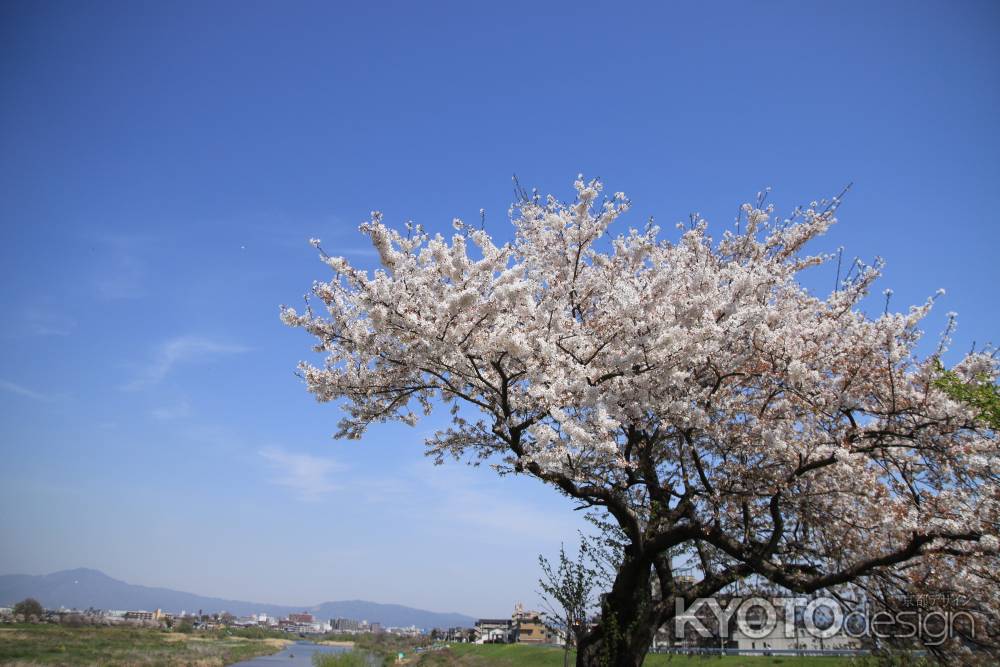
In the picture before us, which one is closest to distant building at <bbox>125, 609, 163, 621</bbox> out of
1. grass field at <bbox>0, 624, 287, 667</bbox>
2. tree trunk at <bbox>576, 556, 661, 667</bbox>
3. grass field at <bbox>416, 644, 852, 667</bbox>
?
grass field at <bbox>0, 624, 287, 667</bbox>

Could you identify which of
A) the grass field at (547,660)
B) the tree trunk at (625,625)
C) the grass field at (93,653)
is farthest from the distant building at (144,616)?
the tree trunk at (625,625)

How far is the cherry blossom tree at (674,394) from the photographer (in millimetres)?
7703

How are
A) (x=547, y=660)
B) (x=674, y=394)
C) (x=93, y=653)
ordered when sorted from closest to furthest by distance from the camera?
(x=674, y=394) < (x=547, y=660) < (x=93, y=653)

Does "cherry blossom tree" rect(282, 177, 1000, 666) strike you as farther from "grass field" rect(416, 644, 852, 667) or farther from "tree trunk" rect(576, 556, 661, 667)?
"grass field" rect(416, 644, 852, 667)

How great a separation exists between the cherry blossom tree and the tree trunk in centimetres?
4

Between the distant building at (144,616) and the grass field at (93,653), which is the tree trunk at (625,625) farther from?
the distant building at (144,616)

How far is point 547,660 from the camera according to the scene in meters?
36.1

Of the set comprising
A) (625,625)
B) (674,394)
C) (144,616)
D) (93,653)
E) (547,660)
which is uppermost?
(674,394)

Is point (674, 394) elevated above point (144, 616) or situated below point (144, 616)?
above

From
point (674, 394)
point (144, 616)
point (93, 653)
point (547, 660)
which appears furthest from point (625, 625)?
point (144, 616)

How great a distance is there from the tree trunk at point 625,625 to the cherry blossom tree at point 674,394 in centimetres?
4

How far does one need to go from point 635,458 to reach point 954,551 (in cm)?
475

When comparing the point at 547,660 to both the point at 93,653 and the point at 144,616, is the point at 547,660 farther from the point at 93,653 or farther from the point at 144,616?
the point at 144,616

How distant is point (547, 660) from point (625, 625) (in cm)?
3046
